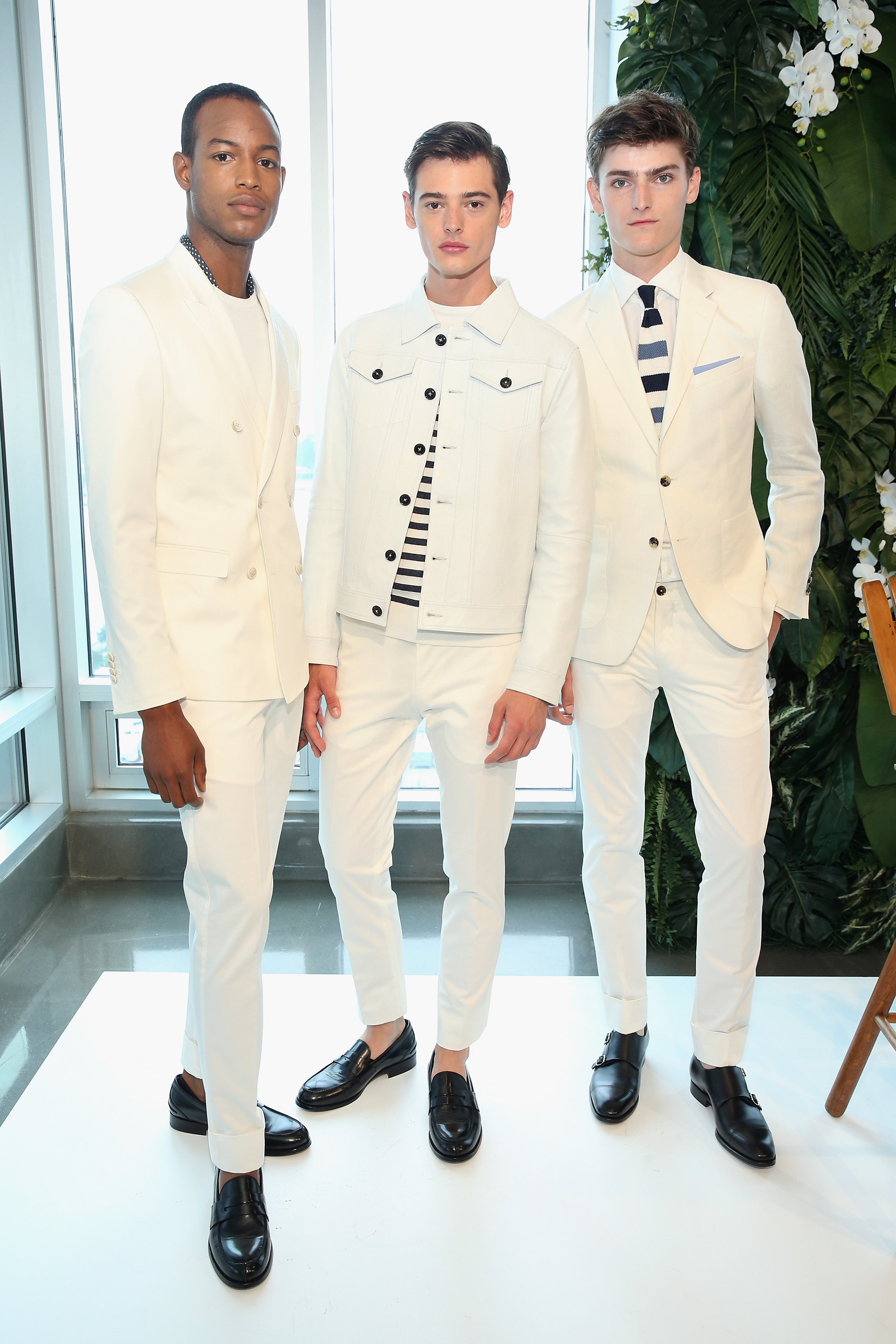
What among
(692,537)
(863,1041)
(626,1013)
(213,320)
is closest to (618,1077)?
(626,1013)

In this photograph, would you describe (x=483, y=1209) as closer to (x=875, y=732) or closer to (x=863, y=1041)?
→ (x=863, y=1041)

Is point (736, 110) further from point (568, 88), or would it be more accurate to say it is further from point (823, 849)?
point (823, 849)

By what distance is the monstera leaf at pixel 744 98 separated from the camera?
9.34ft

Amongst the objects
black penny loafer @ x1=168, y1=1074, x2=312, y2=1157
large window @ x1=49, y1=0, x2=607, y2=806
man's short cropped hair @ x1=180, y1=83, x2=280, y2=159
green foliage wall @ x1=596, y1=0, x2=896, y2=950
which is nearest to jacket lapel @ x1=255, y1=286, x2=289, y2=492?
man's short cropped hair @ x1=180, y1=83, x2=280, y2=159

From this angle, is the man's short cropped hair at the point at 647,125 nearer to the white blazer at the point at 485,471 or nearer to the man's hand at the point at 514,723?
the white blazer at the point at 485,471

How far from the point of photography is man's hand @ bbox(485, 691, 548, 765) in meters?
2.06

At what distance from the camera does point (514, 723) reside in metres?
2.06

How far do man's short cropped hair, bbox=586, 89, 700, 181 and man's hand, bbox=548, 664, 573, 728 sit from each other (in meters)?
1.02

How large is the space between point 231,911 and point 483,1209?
0.76 meters

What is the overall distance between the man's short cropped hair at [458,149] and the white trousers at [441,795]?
86cm

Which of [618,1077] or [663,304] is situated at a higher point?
[663,304]

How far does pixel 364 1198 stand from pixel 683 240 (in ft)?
8.15

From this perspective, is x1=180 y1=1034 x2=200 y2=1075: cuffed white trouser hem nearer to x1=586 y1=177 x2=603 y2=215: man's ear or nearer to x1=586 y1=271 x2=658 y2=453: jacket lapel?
x1=586 y1=271 x2=658 y2=453: jacket lapel

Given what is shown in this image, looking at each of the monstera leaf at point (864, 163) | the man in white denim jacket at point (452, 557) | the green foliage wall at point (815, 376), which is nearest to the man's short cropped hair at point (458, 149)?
the man in white denim jacket at point (452, 557)
